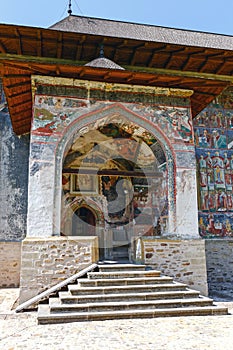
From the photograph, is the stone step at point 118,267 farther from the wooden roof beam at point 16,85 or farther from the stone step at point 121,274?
the wooden roof beam at point 16,85

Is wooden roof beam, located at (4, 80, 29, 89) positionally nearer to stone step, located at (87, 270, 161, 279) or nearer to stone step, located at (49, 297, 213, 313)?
stone step, located at (87, 270, 161, 279)

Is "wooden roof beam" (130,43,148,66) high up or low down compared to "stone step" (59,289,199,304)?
up

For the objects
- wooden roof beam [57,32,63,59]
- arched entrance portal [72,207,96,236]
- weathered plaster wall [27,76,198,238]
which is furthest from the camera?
arched entrance portal [72,207,96,236]

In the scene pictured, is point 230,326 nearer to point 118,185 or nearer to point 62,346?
point 62,346

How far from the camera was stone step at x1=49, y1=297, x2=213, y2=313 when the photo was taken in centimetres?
520

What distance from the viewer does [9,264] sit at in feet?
30.5

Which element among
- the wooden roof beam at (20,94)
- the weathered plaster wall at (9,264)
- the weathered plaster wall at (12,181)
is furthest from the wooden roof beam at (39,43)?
the weathered plaster wall at (9,264)

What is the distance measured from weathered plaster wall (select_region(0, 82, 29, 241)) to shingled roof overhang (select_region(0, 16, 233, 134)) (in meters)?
0.47

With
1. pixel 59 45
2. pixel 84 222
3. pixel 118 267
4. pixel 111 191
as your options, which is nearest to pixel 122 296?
pixel 118 267

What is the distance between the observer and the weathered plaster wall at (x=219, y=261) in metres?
9.68

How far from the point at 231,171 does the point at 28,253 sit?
681cm

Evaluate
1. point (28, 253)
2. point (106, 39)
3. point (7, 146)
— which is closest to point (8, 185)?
point (7, 146)

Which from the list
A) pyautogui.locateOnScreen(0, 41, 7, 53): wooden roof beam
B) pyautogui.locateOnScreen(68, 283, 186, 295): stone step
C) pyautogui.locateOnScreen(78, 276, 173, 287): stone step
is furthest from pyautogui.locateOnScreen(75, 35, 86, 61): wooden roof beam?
pyautogui.locateOnScreen(68, 283, 186, 295): stone step

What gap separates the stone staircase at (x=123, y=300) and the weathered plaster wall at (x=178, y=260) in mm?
474
